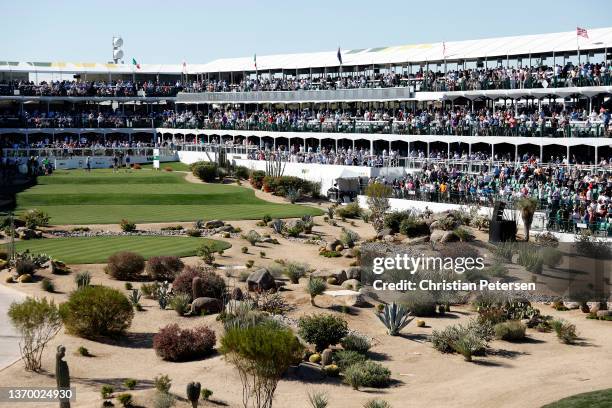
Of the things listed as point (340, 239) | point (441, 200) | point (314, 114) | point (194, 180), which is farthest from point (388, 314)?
point (314, 114)

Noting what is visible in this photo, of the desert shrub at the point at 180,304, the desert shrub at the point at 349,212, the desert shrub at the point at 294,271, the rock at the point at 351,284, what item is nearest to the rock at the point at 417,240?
the desert shrub at the point at 294,271

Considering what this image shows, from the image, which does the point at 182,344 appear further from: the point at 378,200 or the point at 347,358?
the point at 378,200

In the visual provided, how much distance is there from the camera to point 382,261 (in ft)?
123

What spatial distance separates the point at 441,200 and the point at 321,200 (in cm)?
1251

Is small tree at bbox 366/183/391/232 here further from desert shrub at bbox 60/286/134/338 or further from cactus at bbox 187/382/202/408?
cactus at bbox 187/382/202/408

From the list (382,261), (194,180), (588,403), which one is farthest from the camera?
(194,180)

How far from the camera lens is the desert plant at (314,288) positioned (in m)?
31.6

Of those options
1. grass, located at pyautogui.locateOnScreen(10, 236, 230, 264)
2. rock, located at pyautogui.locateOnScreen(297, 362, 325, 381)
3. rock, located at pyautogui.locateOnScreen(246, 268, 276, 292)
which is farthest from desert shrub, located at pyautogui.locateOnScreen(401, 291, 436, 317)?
grass, located at pyautogui.locateOnScreen(10, 236, 230, 264)

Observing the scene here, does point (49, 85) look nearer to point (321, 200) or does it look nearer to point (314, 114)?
point (314, 114)

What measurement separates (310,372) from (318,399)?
12.1 ft

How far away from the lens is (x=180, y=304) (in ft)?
97.2

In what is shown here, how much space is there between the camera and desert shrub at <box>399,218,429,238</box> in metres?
45.3

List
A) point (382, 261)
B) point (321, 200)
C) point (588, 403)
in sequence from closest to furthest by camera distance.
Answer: point (588, 403)
point (382, 261)
point (321, 200)

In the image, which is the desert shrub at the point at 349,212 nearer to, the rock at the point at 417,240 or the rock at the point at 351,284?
the rock at the point at 417,240
